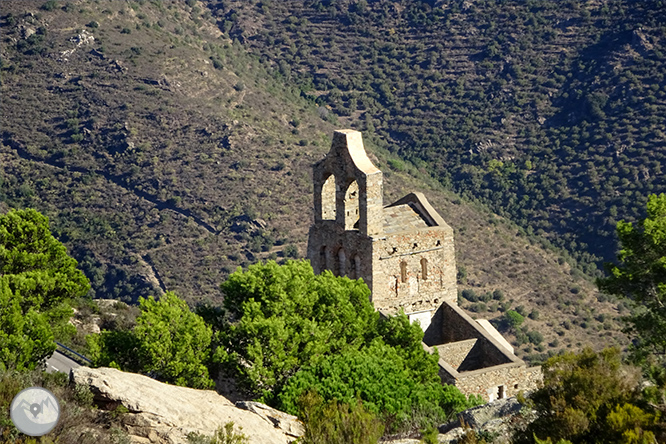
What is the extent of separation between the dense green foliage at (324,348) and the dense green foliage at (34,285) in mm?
5005

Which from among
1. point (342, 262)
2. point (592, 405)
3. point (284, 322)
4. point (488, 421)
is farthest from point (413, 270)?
point (592, 405)

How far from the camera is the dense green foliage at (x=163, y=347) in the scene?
28.0 metres

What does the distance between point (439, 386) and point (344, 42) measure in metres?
63.6

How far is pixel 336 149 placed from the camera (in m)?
33.3

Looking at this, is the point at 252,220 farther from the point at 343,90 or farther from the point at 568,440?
the point at 568,440

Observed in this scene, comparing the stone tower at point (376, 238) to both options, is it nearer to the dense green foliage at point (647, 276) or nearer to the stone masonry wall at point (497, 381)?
the stone masonry wall at point (497, 381)

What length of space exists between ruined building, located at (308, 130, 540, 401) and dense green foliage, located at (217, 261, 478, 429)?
190cm

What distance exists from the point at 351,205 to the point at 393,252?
6.69 ft

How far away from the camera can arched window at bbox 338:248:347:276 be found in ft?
111

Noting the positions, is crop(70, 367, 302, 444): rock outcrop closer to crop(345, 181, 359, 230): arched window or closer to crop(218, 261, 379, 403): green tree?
crop(218, 261, 379, 403): green tree

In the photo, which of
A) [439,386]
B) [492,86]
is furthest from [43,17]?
[439,386]

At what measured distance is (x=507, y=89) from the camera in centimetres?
7975

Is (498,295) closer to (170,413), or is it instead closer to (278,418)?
(278,418)

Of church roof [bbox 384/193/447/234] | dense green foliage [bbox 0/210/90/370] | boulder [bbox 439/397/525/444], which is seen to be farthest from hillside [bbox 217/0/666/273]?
boulder [bbox 439/397/525/444]
